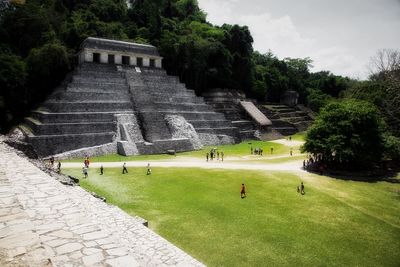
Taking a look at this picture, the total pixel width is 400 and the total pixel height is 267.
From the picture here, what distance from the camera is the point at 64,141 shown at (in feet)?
86.8

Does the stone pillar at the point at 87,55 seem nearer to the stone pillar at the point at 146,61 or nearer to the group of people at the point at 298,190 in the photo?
the stone pillar at the point at 146,61

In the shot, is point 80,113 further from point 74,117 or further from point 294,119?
point 294,119

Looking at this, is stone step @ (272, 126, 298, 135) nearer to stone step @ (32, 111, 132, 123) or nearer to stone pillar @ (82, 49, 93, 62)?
stone step @ (32, 111, 132, 123)

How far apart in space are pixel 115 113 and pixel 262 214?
801 inches

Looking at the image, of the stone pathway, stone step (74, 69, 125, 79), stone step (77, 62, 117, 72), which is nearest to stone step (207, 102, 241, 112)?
stone step (74, 69, 125, 79)

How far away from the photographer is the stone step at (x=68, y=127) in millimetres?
26547

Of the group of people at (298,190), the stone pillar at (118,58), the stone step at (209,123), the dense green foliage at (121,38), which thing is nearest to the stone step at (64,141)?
the dense green foliage at (121,38)

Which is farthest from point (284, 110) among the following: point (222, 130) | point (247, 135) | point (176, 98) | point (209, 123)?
point (176, 98)

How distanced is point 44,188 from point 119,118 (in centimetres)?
2154

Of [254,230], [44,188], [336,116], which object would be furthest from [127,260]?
[336,116]

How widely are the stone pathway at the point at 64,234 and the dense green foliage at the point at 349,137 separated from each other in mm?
20037

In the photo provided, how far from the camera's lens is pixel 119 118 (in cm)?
3044

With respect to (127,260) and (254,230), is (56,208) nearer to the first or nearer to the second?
(127,260)

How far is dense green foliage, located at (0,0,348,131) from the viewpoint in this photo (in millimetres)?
33344
